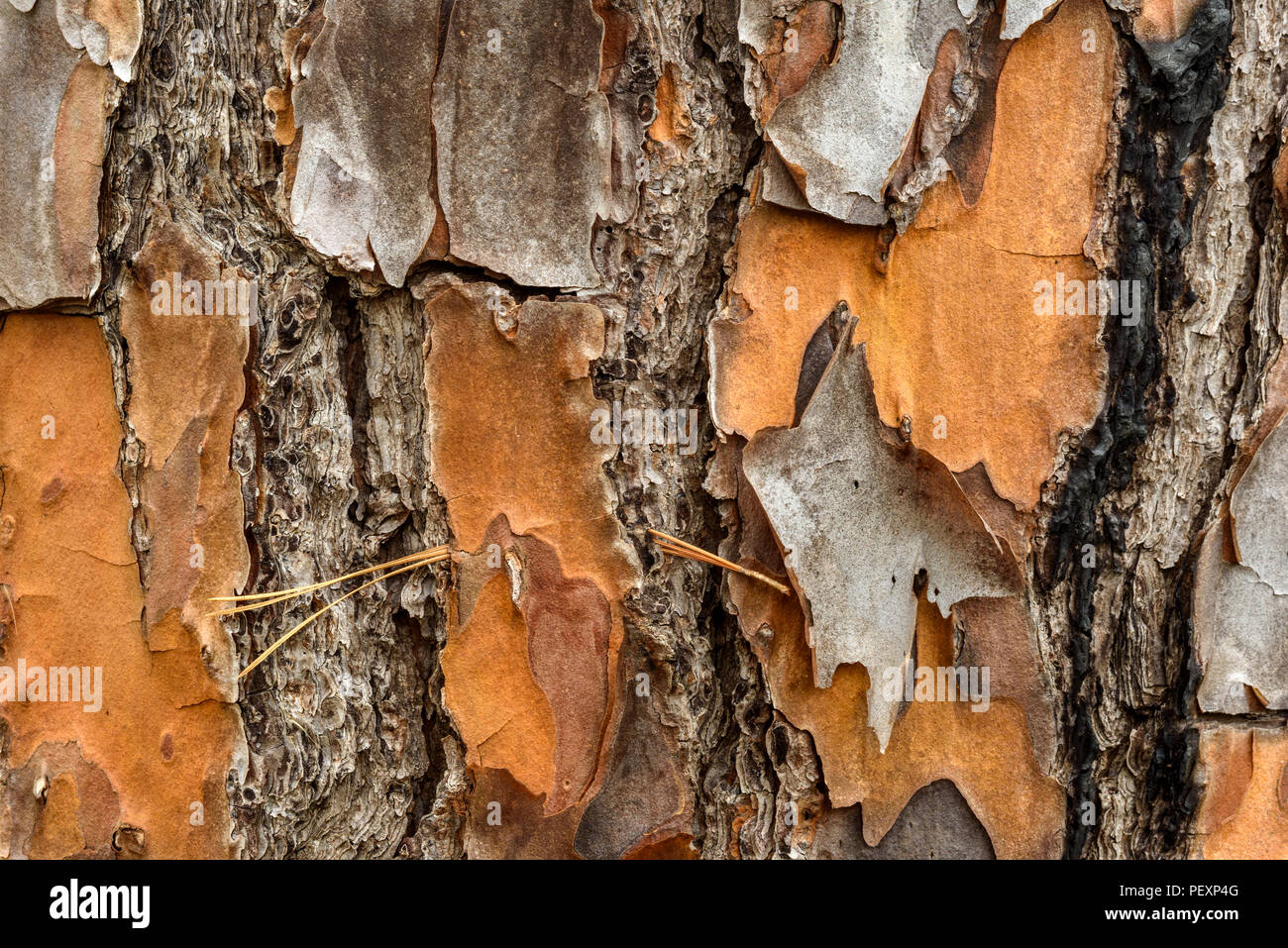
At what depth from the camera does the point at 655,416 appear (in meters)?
0.94

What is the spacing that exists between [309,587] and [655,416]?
0.43 meters

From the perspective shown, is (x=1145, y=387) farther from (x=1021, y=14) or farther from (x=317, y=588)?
(x=317, y=588)

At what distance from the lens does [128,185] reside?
37.2 inches

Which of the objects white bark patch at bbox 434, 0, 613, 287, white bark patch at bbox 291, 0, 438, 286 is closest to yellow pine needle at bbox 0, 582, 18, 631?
white bark patch at bbox 291, 0, 438, 286

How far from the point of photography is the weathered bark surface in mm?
911

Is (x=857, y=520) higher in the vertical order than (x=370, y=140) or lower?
lower

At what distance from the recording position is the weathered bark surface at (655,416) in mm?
911

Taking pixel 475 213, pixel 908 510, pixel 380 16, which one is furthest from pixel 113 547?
pixel 908 510

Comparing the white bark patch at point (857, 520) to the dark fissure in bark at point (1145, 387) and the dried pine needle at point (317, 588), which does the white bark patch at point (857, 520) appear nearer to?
the dark fissure in bark at point (1145, 387)

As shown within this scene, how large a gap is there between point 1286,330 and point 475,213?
2.96 ft

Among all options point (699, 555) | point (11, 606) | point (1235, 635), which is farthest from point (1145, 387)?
point (11, 606)

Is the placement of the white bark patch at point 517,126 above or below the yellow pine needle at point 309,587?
above

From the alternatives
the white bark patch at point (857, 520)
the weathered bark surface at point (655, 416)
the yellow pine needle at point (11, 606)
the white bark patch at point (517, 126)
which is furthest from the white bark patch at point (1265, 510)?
the yellow pine needle at point (11, 606)

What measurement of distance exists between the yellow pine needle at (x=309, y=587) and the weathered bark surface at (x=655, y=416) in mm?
12
